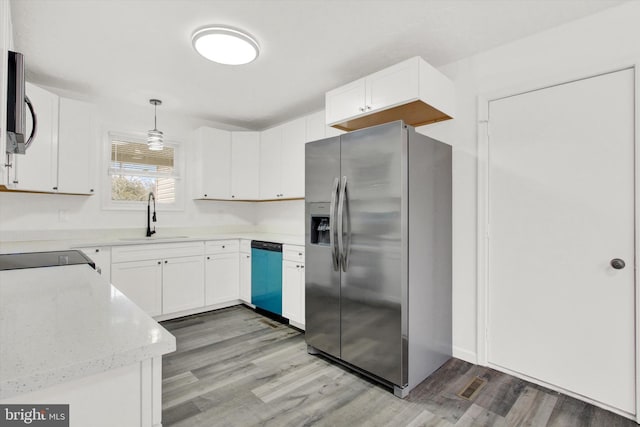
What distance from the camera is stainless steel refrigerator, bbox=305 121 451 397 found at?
216cm

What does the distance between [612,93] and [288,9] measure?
6.95 feet

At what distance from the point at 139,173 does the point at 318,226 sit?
2552 mm

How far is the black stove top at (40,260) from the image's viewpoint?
1869 mm

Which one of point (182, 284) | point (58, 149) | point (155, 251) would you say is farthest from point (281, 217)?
point (58, 149)

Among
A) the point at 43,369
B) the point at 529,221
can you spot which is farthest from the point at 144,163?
the point at 529,221

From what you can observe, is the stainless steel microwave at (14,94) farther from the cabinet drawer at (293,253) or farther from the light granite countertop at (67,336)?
the cabinet drawer at (293,253)

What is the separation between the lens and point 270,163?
166 inches

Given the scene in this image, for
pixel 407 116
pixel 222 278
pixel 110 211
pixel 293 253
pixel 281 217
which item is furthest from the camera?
pixel 281 217

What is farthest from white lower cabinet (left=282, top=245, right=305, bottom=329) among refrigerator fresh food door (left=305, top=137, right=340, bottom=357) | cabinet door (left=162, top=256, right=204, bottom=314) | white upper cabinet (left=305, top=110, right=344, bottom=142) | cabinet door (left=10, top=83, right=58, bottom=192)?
cabinet door (left=10, top=83, right=58, bottom=192)

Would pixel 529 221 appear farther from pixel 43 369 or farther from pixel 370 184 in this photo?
pixel 43 369

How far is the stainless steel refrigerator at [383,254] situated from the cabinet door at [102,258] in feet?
6.62

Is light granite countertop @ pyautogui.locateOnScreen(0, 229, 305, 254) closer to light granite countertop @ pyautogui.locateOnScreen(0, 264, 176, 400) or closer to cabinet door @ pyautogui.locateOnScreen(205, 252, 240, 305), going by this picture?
cabinet door @ pyautogui.locateOnScreen(205, 252, 240, 305)

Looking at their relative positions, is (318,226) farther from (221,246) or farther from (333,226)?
(221,246)

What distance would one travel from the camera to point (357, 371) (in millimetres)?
2467
